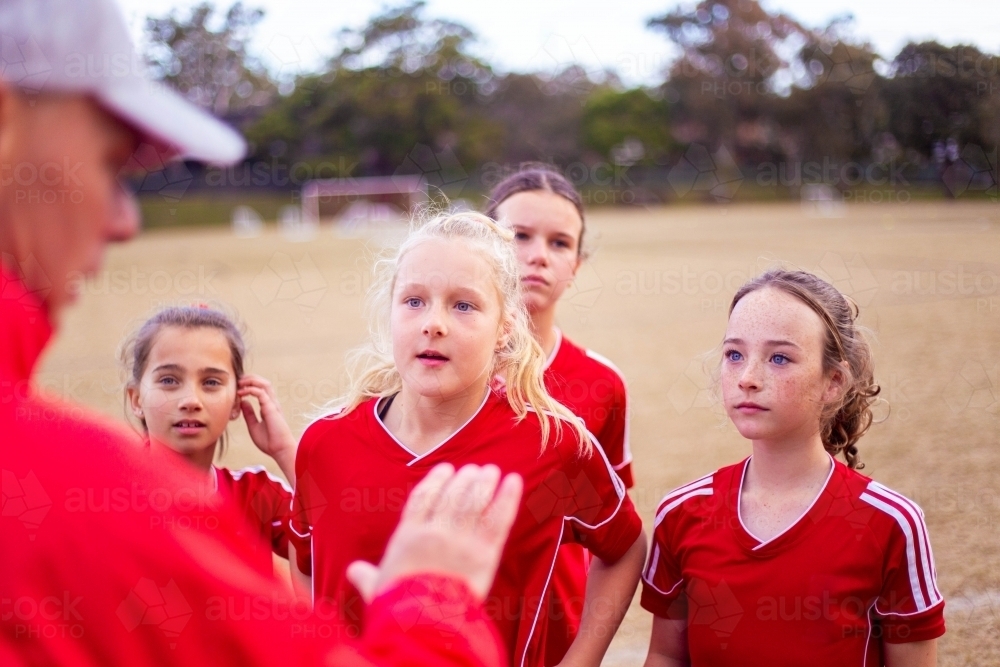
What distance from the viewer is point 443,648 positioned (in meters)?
0.98

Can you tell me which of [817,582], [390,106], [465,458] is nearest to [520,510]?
[465,458]

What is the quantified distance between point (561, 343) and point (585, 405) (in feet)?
1.11

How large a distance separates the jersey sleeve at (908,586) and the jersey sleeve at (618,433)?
1.06 metres

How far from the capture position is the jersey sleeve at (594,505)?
2.38 metres

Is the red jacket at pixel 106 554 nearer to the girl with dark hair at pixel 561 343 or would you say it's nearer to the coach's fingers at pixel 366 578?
the coach's fingers at pixel 366 578

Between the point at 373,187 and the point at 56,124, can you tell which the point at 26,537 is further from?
the point at 373,187

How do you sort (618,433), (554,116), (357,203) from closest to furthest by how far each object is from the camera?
(618,433) → (357,203) → (554,116)

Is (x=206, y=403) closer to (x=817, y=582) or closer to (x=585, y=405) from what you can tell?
(x=585, y=405)

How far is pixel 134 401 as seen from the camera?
9.37 ft

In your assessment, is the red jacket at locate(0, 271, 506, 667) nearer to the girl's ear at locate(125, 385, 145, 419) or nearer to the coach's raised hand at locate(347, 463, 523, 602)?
the coach's raised hand at locate(347, 463, 523, 602)

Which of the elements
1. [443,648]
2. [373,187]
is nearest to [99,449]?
[443,648]

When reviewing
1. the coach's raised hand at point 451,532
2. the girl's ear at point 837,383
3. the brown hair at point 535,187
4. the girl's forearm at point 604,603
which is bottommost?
the girl's forearm at point 604,603

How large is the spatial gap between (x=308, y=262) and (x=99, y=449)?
21.3 m

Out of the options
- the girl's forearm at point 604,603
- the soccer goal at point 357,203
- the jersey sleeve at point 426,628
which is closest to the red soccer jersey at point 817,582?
the girl's forearm at point 604,603
